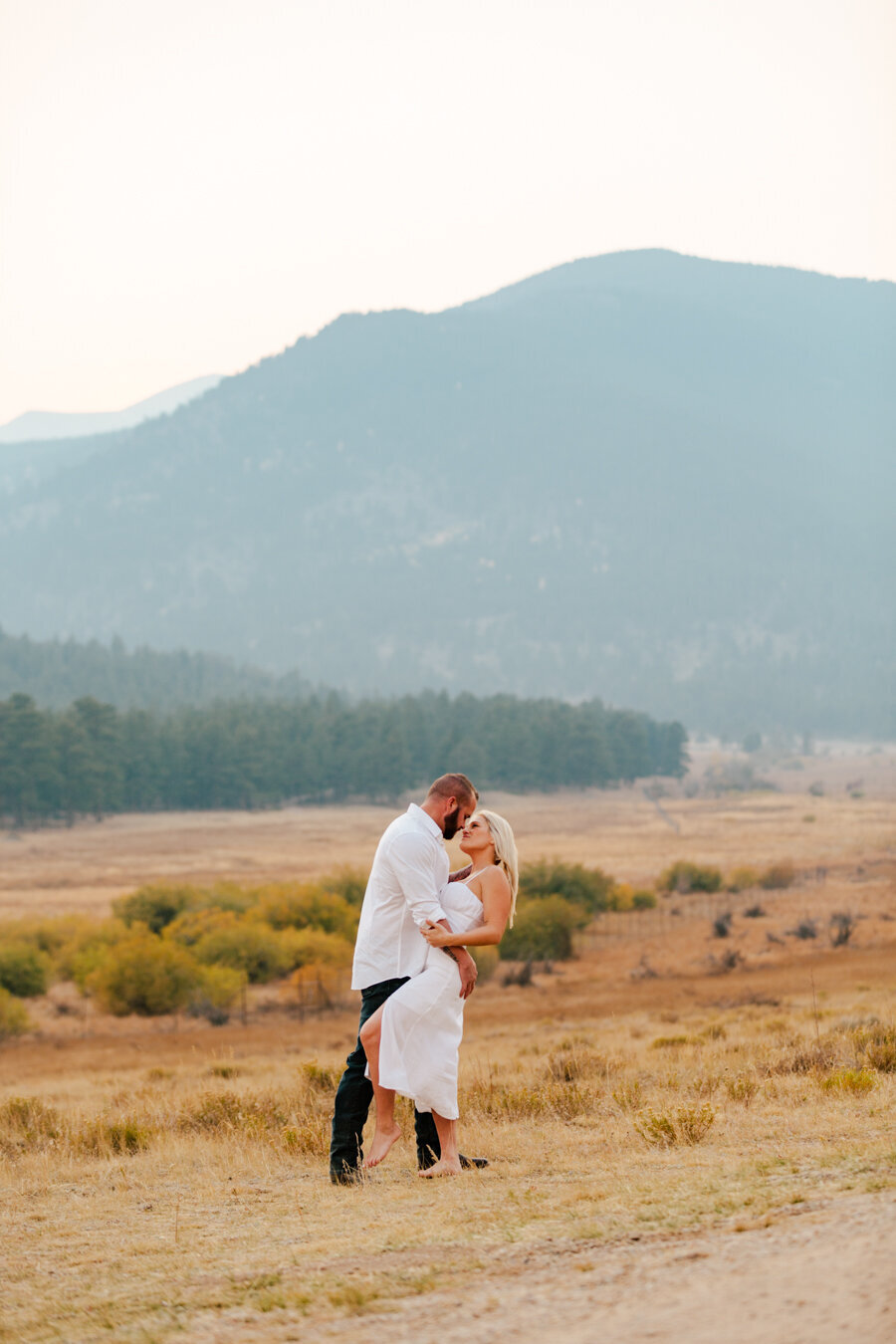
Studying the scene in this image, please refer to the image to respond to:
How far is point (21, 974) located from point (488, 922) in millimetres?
25412

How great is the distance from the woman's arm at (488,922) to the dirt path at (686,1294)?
1692 mm

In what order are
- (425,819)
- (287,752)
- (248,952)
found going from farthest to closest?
(287,752) < (248,952) < (425,819)

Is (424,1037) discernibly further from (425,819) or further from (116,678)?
(116,678)

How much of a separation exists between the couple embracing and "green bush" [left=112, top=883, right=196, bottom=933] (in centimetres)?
3054

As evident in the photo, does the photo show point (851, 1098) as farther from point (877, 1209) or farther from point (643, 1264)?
point (643, 1264)

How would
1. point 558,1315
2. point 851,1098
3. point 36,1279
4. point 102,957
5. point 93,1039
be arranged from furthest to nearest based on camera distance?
point 102,957, point 93,1039, point 851,1098, point 36,1279, point 558,1315

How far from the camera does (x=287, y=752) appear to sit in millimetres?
106125

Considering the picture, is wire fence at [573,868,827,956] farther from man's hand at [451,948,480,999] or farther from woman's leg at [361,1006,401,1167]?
man's hand at [451,948,480,999]

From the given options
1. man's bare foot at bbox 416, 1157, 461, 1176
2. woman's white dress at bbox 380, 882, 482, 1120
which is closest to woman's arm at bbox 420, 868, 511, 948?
woman's white dress at bbox 380, 882, 482, 1120

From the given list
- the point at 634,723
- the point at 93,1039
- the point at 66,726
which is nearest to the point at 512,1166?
the point at 93,1039

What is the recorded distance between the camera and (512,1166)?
21.9 feet

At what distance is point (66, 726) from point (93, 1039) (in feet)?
219

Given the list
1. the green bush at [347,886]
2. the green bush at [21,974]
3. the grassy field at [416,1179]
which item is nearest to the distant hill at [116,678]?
the green bush at [347,886]

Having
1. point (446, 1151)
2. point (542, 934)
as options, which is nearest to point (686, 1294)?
point (446, 1151)
